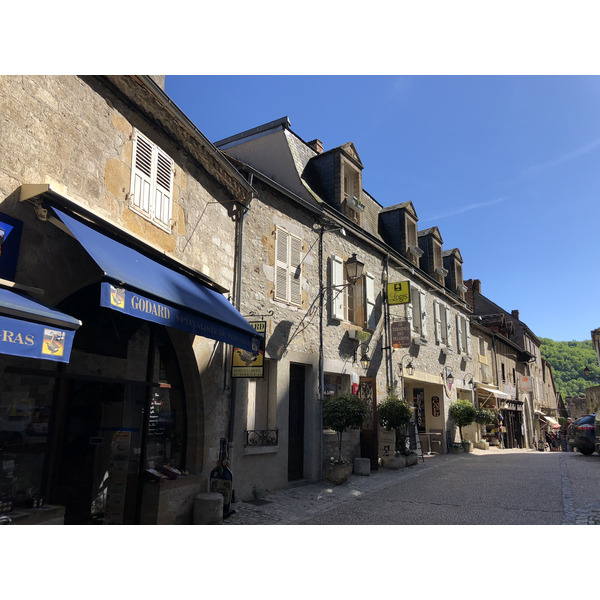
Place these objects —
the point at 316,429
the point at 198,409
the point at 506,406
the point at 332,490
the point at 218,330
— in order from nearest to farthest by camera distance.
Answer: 1. the point at 218,330
2. the point at 198,409
3. the point at 332,490
4. the point at 316,429
5. the point at 506,406

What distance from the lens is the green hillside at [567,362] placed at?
5766 cm

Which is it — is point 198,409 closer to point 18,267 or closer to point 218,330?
point 218,330

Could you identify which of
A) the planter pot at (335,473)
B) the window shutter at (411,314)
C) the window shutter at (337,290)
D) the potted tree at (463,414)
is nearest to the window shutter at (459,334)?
the potted tree at (463,414)

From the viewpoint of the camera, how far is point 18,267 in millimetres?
4230

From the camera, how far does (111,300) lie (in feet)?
13.5

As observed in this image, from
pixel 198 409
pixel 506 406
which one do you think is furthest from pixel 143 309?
pixel 506 406

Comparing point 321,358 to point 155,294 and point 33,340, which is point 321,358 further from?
point 33,340

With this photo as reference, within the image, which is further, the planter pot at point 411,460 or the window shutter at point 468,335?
the window shutter at point 468,335

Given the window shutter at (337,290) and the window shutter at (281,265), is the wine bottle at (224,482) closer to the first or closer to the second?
the window shutter at (281,265)

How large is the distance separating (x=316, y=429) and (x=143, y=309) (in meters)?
5.86

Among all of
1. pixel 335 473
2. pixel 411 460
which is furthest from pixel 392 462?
pixel 335 473

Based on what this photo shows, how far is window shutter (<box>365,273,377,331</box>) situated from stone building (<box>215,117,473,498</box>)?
6cm

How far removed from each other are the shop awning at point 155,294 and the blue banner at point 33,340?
0.47 m

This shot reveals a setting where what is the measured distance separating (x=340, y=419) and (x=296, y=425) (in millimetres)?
906
